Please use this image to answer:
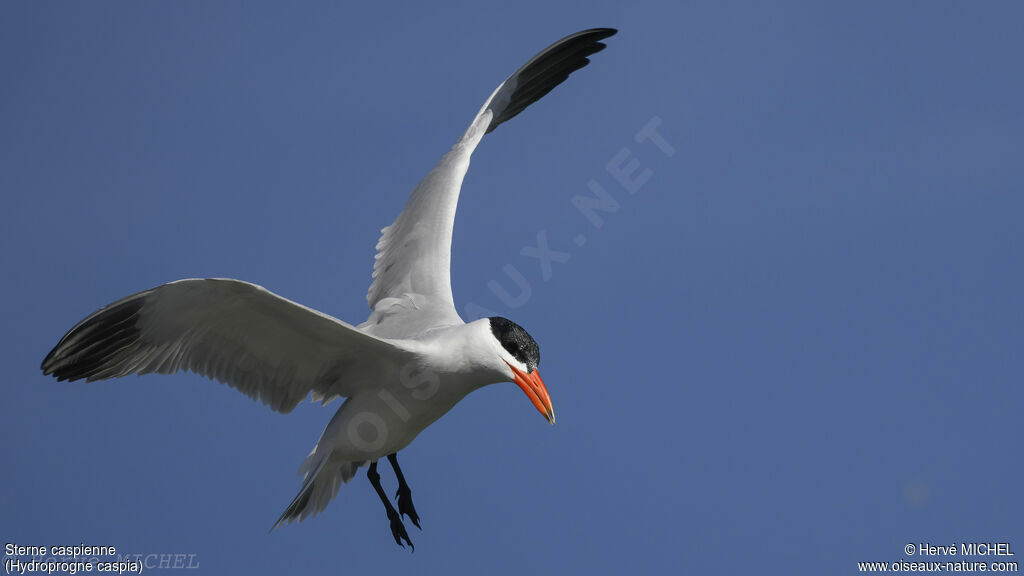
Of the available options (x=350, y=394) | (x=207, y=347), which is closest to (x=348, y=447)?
(x=350, y=394)

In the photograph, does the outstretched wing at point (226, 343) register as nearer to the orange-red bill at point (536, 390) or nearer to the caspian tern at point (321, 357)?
the caspian tern at point (321, 357)

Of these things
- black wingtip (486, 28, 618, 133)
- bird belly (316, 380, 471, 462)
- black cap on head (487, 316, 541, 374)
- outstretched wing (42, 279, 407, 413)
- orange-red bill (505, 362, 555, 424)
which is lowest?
orange-red bill (505, 362, 555, 424)

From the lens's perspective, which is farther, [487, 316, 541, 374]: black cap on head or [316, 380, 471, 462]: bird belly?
[316, 380, 471, 462]: bird belly

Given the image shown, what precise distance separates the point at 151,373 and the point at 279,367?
3.13 feet

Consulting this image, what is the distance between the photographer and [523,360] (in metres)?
8.55

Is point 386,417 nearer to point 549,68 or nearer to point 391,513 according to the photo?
point 391,513

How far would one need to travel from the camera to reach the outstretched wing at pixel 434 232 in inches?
392

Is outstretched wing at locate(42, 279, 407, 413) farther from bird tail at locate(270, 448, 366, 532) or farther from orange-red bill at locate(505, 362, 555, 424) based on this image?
orange-red bill at locate(505, 362, 555, 424)

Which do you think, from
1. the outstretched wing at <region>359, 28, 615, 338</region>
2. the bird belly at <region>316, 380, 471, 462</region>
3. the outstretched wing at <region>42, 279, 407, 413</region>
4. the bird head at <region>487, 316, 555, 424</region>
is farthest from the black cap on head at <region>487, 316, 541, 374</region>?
the outstretched wing at <region>359, 28, 615, 338</region>

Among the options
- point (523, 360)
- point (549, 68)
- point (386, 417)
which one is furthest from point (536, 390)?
point (549, 68)

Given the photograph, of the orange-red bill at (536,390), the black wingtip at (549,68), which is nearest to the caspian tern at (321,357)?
the orange-red bill at (536,390)

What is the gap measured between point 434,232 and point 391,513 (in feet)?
8.28

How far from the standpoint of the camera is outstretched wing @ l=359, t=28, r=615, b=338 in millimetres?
9953

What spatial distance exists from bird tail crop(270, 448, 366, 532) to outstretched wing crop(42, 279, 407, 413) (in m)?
0.57
